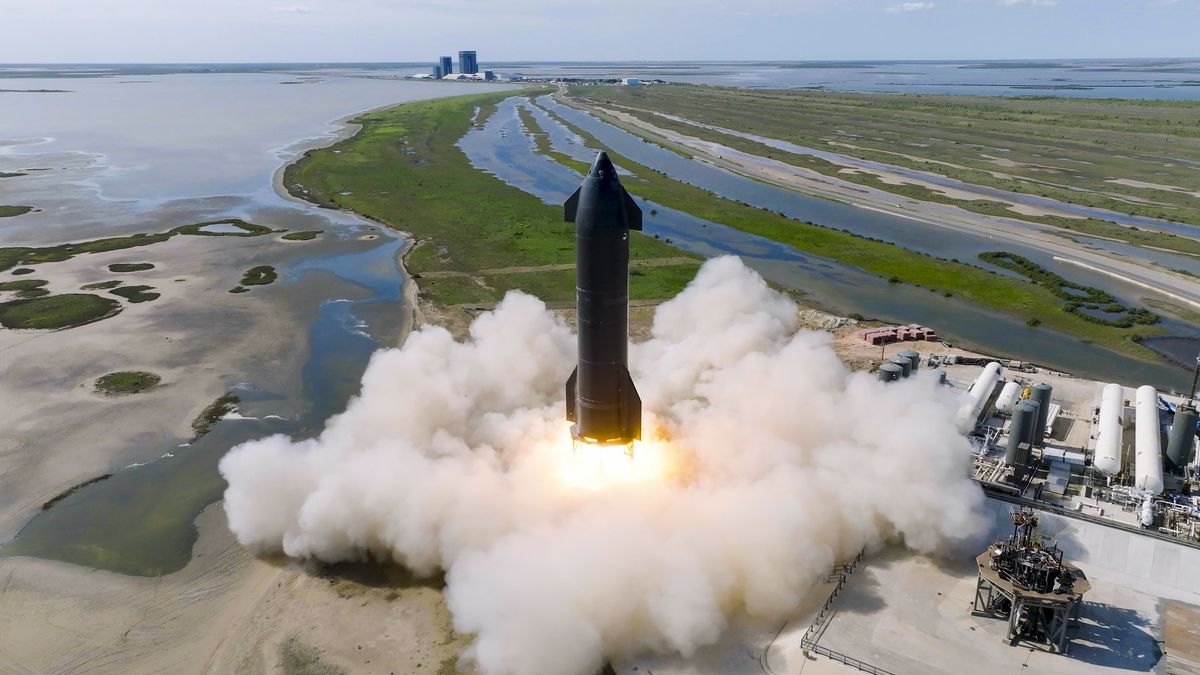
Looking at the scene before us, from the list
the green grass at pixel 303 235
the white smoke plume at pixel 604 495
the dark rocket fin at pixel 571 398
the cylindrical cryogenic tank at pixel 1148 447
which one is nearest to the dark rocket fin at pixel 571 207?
the dark rocket fin at pixel 571 398

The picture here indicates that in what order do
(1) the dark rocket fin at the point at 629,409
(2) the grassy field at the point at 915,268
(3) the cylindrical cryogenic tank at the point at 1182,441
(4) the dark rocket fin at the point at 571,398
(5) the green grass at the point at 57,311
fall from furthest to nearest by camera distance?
1. (2) the grassy field at the point at 915,268
2. (5) the green grass at the point at 57,311
3. (3) the cylindrical cryogenic tank at the point at 1182,441
4. (4) the dark rocket fin at the point at 571,398
5. (1) the dark rocket fin at the point at 629,409

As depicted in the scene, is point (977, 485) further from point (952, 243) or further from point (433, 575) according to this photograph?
point (952, 243)

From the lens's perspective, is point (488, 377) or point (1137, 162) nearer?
point (488, 377)

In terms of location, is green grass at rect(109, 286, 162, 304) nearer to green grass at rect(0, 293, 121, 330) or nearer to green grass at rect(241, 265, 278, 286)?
green grass at rect(0, 293, 121, 330)

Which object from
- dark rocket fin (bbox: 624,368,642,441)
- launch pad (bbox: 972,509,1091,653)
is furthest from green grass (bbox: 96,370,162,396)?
launch pad (bbox: 972,509,1091,653)

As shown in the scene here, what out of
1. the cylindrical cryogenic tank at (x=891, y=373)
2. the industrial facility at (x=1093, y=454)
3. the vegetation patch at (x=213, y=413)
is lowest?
the vegetation patch at (x=213, y=413)

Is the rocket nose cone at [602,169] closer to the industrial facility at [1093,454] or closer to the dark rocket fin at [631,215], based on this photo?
the dark rocket fin at [631,215]

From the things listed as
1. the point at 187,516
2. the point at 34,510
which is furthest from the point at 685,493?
the point at 34,510

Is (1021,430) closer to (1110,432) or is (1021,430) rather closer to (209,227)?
(1110,432)
